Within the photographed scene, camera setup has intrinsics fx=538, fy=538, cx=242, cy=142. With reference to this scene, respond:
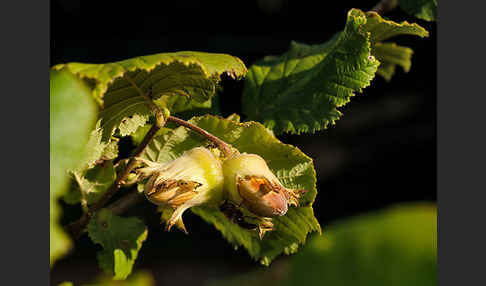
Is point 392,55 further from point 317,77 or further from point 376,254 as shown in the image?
point 376,254

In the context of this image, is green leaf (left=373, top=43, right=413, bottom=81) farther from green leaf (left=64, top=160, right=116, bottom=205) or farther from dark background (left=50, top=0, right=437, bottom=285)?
dark background (left=50, top=0, right=437, bottom=285)

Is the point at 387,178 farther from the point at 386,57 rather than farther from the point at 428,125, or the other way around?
the point at 386,57

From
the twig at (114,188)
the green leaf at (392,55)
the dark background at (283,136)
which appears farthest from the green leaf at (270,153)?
the dark background at (283,136)

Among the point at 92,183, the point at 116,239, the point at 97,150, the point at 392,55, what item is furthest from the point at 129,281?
the point at 392,55

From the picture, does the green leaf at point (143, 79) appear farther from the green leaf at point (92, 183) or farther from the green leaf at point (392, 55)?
the green leaf at point (392, 55)

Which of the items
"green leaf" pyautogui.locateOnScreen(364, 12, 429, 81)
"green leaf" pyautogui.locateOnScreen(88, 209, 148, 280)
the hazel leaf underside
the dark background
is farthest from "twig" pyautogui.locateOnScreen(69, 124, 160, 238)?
the dark background
